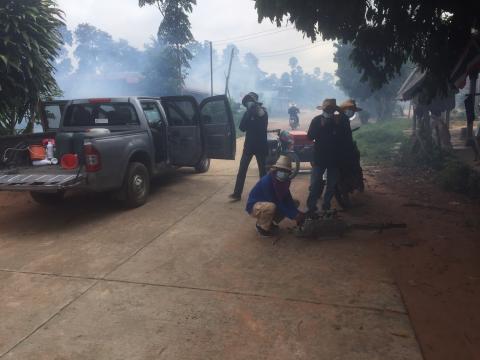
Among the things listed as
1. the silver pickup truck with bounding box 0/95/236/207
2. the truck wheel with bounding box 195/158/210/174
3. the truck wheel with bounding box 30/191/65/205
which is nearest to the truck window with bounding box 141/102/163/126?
the silver pickup truck with bounding box 0/95/236/207

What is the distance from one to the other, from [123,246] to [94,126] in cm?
315

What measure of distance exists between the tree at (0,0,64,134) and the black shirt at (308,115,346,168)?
21.2 ft

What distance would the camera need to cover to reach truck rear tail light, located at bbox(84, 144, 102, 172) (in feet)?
17.8

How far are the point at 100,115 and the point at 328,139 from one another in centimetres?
433

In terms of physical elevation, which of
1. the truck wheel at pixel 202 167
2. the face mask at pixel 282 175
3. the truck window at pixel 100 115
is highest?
the truck window at pixel 100 115

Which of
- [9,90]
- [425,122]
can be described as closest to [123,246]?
[9,90]

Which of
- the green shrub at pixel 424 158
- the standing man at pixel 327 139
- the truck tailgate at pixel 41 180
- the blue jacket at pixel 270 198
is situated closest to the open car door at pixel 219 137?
the standing man at pixel 327 139

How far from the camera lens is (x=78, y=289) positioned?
3703 mm

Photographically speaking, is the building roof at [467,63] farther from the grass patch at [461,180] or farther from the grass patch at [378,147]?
the grass patch at [378,147]

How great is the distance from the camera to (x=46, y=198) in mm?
6754

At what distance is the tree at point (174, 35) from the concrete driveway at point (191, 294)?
20049 millimetres

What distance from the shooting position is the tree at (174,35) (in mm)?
22672

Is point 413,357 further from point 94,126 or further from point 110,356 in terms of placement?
point 94,126

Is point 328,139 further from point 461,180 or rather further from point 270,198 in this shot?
point 461,180
